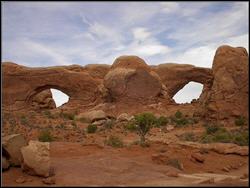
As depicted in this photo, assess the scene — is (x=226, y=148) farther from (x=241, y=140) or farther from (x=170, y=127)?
(x=170, y=127)

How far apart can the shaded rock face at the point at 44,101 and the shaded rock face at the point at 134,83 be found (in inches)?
4.2

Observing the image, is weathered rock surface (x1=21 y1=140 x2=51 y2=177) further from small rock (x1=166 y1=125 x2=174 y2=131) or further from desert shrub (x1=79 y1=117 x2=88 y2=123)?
desert shrub (x1=79 y1=117 x2=88 y2=123)

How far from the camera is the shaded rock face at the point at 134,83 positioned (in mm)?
24078

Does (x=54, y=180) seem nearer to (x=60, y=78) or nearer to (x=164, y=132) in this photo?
(x=164, y=132)

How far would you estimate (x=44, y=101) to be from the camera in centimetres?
4078

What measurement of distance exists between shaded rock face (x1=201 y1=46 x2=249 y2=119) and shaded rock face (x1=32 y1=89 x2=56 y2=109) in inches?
754

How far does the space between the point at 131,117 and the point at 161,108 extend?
4.14 meters

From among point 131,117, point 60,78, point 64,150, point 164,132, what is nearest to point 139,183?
point 64,150

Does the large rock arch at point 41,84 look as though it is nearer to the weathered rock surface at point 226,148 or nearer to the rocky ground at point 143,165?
the rocky ground at point 143,165

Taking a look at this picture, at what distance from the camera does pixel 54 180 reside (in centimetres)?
970

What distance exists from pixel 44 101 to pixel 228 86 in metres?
21.8

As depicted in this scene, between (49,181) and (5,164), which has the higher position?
(5,164)

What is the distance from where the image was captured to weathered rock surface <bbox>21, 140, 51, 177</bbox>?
1007 cm

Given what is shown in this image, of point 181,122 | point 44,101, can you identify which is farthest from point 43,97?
point 181,122
